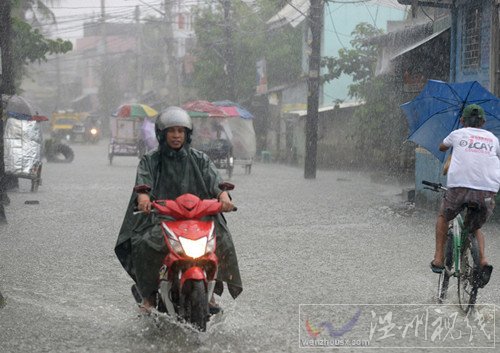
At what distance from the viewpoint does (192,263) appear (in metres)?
5.59

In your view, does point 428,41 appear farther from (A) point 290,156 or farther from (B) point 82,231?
(A) point 290,156

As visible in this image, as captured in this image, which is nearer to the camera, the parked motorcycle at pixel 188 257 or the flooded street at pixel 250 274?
the parked motorcycle at pixel 188 257

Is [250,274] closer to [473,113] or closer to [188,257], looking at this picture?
[473,113]

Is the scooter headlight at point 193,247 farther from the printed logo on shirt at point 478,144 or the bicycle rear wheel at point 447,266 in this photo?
the printed logo on shirt at point 478,144

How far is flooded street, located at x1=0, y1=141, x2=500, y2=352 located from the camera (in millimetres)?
6180

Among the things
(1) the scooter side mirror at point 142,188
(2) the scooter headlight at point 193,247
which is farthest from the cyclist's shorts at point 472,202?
(1) the scooter side mirror at point 142,188

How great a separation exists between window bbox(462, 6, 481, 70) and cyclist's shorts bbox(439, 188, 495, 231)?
807cm

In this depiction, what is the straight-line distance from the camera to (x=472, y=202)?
7.04 metres

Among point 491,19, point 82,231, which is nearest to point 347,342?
point 82,231

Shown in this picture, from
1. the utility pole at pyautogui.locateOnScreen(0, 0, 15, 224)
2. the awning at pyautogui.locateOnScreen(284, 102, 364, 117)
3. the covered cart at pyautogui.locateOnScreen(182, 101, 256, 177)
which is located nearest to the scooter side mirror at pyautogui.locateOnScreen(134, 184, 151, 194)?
the utility pole at pyautogui.locateOnScreen(0, 0, 15, 224)

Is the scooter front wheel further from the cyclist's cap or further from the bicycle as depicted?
the cyclist's cap

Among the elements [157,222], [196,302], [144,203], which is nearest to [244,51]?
[157,222]

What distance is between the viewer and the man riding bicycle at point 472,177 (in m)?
7.04

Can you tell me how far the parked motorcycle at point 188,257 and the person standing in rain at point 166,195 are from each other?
0.14 m
